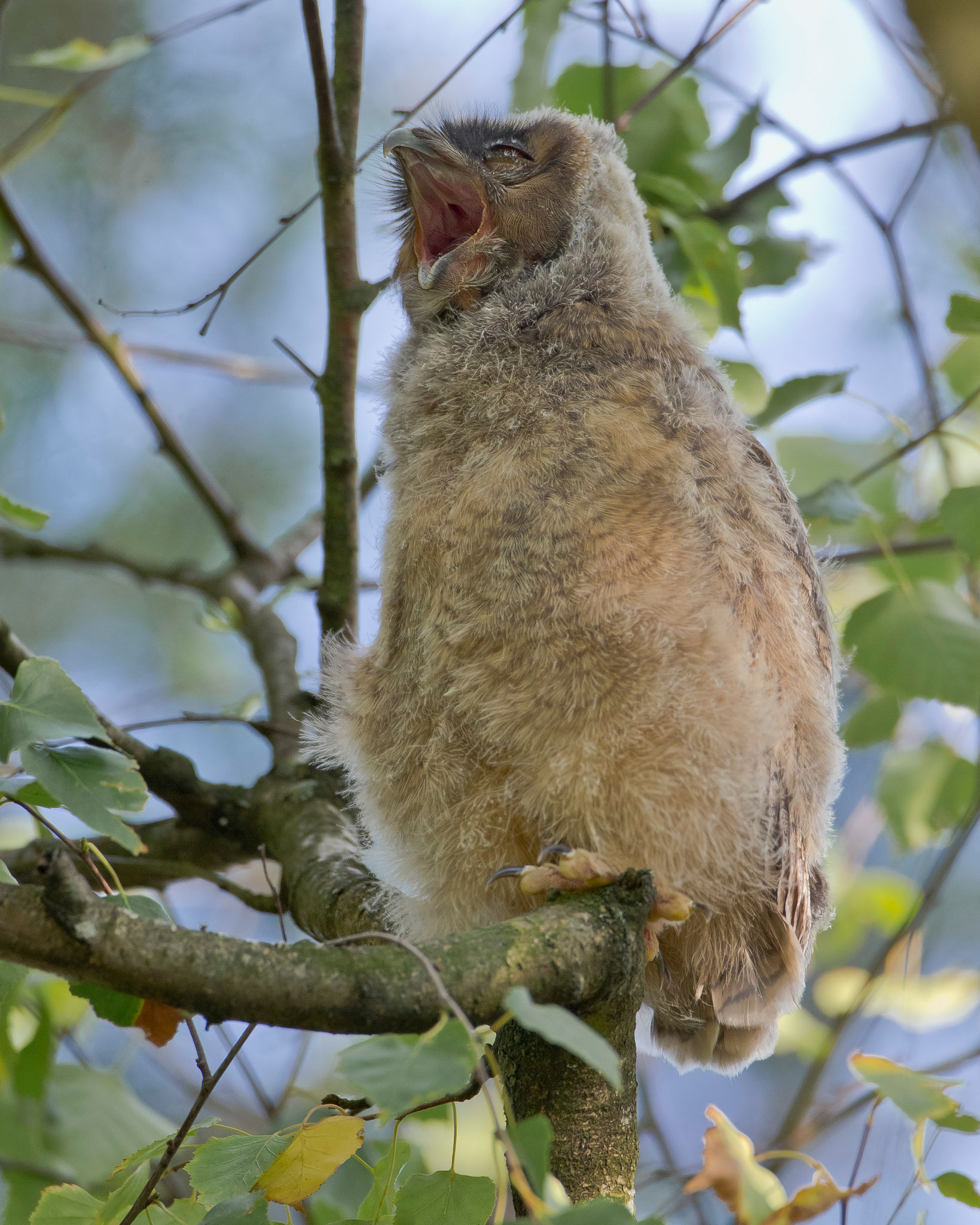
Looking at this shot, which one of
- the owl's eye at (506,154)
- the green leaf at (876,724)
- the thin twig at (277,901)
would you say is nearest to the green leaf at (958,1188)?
the thin twig at (277,901)

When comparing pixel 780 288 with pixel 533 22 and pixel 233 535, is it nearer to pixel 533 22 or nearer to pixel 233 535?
pixel 533 22

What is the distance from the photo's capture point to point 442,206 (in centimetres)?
203

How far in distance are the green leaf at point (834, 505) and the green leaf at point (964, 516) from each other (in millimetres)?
138

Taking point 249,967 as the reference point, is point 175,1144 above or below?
below

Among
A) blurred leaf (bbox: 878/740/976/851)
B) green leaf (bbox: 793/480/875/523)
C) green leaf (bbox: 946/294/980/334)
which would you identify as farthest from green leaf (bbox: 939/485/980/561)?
blurred leaf (bbox: 878/740/976/851)

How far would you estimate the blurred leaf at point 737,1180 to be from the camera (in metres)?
0.94

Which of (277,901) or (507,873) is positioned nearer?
(507,873)

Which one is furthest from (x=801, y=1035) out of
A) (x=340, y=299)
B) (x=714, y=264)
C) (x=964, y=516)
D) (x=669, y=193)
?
(x=340, y=299)

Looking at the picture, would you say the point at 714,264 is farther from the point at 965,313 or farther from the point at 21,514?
the point at 21,514

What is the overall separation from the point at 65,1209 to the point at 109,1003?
23cm

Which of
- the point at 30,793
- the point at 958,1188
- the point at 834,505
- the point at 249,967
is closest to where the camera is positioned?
the point at 249,967

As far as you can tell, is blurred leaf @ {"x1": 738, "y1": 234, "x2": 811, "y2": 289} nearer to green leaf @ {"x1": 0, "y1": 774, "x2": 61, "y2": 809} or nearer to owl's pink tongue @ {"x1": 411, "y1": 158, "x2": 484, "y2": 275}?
owl's pink tongue @ {"x1": 411, "y1": 158, "x2": 484, "y2": 275}

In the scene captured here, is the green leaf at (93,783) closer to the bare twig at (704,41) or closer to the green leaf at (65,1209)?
the green leaf at (65,1209)

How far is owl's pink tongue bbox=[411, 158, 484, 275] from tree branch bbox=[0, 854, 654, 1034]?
1.35 metres
